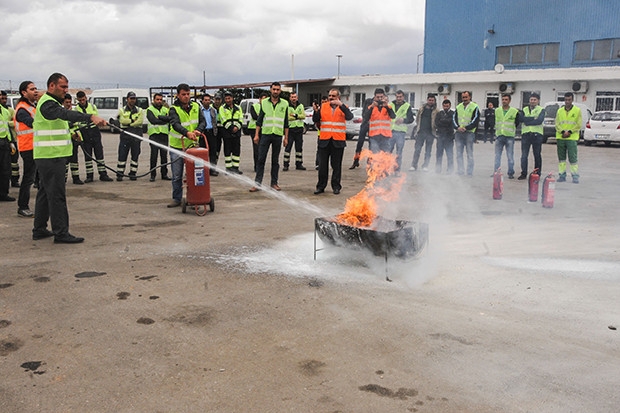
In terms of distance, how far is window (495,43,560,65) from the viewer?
40.2 meters

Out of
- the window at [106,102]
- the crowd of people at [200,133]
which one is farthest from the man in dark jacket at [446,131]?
the window at [106,102]

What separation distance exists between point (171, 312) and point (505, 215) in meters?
5.84

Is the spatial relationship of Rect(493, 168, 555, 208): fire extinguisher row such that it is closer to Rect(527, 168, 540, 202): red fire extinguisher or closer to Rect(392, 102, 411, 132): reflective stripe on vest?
Rect(527, 168, 540, 202): red fire extinguisher

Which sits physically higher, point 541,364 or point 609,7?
point 609,7

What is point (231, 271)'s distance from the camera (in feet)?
18.3

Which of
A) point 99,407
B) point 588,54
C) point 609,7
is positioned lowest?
point 99,407

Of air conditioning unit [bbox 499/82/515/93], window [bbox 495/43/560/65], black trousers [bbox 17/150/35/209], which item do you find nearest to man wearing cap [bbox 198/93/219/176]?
black trousers [bbox 17/150/35/209]

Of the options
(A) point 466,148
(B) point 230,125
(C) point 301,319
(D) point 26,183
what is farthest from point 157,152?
(C) point 301,319

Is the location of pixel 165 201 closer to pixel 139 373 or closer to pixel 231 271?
pixel 231 271

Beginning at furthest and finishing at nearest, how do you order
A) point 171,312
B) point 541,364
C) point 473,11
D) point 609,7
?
point 473,11, point 609,7, point 171,312, point 541,364

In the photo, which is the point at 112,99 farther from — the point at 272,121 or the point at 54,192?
the point at 54,192

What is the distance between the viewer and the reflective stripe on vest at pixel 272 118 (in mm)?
10289

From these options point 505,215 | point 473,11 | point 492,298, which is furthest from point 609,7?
point 492,298

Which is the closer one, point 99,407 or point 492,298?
point 99,407
